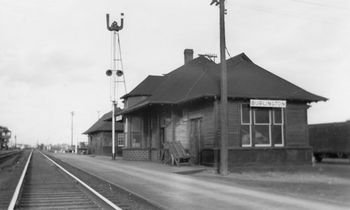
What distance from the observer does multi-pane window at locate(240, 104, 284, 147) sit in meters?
21.7

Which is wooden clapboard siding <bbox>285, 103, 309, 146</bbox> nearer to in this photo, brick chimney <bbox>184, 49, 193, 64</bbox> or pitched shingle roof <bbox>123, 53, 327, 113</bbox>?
pitched shingle roof <bbox>123, 53, 327, 113</bbox>

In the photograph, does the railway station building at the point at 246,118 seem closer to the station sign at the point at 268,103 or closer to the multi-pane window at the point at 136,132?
the station sign at the point at 268,103

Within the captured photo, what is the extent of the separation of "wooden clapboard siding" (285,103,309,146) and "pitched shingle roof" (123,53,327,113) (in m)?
0.61

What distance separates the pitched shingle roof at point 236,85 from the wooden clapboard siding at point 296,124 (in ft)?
1.99

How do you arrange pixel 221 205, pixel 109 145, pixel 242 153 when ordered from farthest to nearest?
pixel 109 145 → pixel 242 153 → pixel 221 205

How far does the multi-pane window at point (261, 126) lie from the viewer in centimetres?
2168

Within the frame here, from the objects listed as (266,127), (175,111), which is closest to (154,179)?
(266,127)

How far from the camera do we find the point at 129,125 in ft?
111

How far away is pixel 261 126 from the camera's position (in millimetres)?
21891

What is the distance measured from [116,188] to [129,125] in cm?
2020

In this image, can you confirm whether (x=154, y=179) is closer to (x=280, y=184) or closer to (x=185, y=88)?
(x=280, y=184)

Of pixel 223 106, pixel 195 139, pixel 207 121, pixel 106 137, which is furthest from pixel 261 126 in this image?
pixel 106 137

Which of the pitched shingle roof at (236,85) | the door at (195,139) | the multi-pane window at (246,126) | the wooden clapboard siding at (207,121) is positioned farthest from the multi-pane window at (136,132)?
the multi-pane window at (246,126)

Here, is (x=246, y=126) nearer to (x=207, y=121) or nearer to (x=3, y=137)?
(x=207, y=121)
